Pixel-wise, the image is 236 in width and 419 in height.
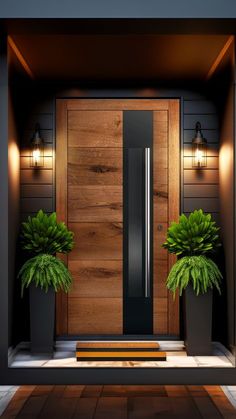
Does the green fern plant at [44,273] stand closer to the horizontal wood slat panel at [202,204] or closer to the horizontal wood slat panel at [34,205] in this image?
the horizontal wood slat panel at [34,205]

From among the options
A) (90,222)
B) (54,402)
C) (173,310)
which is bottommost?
(54,402)

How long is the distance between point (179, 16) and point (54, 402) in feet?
9.60

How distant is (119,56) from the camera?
173 inches

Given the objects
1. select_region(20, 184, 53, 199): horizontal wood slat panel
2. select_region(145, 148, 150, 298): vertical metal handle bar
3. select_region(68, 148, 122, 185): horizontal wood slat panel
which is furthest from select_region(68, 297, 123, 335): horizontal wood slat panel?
select_region(68, 148, 122, 185): horizontal wood slat panel

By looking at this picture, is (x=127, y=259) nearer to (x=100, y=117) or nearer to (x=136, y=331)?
(x=136, y=331)

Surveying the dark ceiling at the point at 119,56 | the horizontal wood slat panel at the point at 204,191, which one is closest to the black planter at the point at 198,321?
the horizontal wood slat panel at the point at 204,191

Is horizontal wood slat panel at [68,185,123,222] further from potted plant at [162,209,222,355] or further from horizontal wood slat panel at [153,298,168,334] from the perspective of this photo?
horizontal wood slat panel at [153,298,168,334]

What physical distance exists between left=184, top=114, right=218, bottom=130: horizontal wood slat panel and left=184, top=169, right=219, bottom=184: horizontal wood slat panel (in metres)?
0.44

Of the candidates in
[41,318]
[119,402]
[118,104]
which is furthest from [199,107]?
[119,402]

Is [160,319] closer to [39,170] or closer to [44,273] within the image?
[44,273]

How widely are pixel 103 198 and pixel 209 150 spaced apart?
1152 millimetres

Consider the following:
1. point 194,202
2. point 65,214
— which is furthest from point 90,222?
point 194,202

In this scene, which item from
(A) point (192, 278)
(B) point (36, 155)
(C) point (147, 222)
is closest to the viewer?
(A) point (192, 278)

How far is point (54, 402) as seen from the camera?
3604 millimetres
